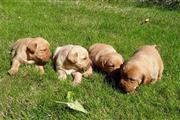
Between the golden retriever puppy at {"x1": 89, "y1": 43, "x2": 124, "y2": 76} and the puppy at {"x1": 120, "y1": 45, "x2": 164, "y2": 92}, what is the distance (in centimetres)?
24

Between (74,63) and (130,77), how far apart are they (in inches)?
38.5

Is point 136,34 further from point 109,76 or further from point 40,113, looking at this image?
point 40,113

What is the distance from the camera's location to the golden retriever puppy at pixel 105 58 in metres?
6.50

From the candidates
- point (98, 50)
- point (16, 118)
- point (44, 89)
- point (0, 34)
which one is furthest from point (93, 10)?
point (16, 118)

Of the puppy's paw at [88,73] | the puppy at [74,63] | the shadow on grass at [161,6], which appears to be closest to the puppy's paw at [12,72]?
the puppy at [74,63]

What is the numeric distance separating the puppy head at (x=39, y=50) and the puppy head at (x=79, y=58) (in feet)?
1.50

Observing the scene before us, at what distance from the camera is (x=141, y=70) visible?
20.0 feet

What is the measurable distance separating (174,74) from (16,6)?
5.04 m

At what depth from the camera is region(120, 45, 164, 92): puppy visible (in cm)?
604

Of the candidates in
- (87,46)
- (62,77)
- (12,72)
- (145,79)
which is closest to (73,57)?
(62,77)

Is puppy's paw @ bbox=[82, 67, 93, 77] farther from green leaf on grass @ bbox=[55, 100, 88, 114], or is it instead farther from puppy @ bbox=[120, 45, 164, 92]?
green leaf on grass @ bbox=[55, 100, 88, 114]

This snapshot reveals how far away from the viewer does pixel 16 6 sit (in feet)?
35.6

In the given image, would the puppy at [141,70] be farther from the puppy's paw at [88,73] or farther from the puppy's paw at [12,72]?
the puppy's paw at [12,72]

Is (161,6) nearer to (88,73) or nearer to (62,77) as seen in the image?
(88,73)
